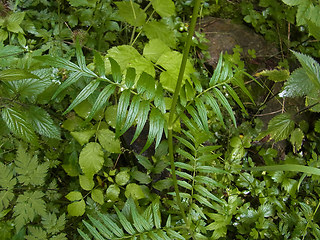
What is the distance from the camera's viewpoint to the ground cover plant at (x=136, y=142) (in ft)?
5.18

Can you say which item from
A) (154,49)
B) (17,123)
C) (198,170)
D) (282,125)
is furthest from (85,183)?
(282,125)

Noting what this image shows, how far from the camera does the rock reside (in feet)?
9.18

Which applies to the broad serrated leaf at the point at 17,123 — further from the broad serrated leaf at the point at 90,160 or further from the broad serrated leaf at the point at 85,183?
the broad serrated leaf at the point at 85,183

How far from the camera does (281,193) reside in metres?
2.29

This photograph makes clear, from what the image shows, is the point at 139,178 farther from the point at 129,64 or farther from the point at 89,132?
the point at 129,64

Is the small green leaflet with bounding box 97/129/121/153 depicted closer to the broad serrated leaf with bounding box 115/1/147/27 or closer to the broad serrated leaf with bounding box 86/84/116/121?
the broad serrated leaf with bounding box 86/84/116/121

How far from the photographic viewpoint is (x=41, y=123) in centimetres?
172

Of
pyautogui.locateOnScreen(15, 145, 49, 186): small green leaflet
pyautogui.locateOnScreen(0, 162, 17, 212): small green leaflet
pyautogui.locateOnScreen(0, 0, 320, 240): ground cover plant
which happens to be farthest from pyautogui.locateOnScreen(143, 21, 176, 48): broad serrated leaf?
pyautogui.locateOnScreen(0, 162, 17, 212): small green leaflet

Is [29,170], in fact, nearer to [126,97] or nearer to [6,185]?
[6,185]

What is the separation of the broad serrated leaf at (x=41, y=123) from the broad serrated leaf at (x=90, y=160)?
0.68ft

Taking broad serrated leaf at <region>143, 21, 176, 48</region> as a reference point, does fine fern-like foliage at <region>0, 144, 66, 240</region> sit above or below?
below

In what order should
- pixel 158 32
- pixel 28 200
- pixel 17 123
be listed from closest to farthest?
pixel 17 123 < pixel 28 200 < pixel 158 32

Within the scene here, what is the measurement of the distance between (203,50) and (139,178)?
1408 millimetres

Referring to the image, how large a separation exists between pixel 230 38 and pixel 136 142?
4.88 feet
